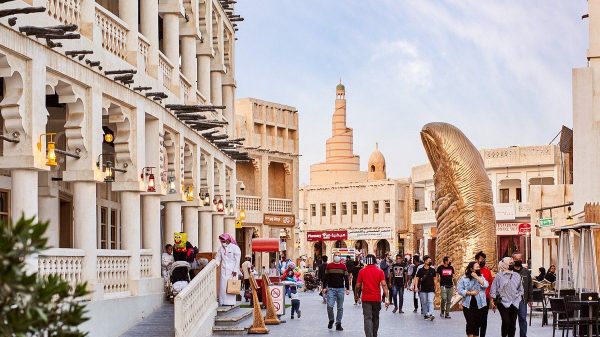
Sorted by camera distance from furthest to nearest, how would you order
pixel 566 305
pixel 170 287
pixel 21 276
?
pixel 170 287, pixel 566 305, pixel 21 276

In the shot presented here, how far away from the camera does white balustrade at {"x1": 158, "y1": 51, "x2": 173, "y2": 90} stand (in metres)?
24.6

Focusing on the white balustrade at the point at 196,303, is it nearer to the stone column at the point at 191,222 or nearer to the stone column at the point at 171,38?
the stone column at the point at 171,38

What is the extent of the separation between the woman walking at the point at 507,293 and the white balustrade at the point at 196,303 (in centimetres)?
488

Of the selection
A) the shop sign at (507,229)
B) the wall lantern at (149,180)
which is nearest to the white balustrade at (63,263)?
the wall lantern at (149,180)

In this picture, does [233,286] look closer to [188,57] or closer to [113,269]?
[113,269]

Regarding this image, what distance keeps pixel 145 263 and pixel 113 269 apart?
2.39 meters

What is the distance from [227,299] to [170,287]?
56.8 inches

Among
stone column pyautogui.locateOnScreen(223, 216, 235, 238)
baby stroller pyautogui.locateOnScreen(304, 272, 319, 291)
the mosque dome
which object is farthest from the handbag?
the mosque dome

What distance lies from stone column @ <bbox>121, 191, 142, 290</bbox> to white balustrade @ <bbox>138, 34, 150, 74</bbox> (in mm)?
2682

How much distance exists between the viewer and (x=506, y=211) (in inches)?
2813

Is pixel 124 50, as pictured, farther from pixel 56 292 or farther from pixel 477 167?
pixel 56 292

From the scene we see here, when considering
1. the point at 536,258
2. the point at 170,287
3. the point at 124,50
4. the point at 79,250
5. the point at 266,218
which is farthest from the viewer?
the point at 266,218

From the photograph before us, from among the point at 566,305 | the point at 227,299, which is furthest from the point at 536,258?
the point at 566,305

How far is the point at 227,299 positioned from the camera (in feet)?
83.5
